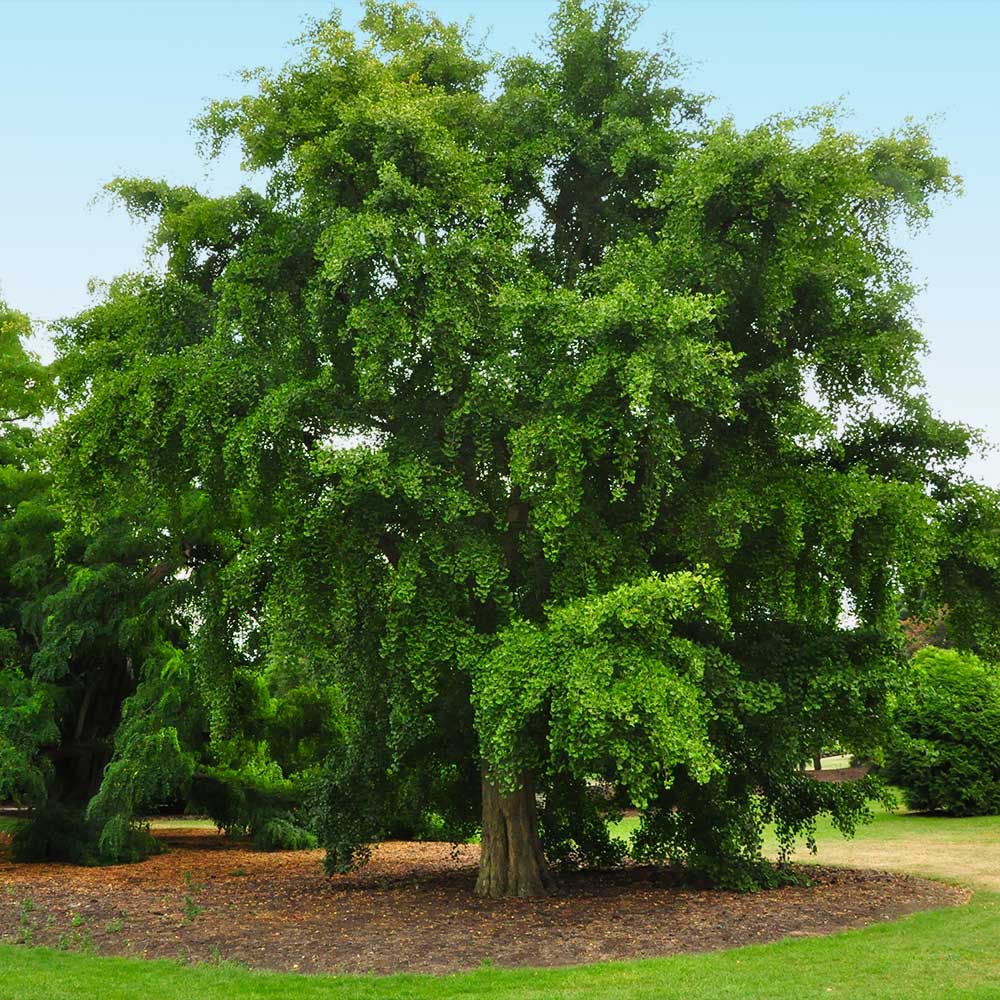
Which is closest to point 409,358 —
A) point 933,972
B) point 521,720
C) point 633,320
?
point 633,320

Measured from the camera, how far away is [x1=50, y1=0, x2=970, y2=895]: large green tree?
1112cm

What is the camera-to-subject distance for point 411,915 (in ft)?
40.6

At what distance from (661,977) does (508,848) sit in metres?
4.97

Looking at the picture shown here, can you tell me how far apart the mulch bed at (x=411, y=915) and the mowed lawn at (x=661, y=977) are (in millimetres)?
479

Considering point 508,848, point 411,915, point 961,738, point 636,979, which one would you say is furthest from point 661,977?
point 961,738

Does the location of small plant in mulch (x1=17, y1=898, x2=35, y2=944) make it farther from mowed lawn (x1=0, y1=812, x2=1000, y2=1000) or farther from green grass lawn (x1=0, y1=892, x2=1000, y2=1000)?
green grass lawn (x1=0, y1=892, x2=1000, y2=1000)

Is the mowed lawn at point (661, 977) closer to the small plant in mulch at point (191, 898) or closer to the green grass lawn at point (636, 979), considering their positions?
the green grass lawn at point (636, 979)

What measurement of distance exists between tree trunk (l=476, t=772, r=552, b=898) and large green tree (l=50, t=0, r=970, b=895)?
0.16 feet

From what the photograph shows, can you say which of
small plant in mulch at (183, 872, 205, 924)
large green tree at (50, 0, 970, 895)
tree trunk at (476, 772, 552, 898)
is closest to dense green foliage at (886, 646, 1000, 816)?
large green tree at (50, 0, 970, 895)

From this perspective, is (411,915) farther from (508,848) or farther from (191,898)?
(191,898)

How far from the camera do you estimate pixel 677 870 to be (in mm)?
14844

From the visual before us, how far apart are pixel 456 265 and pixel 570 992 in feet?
24.1

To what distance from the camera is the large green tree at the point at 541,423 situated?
11117 millimetres

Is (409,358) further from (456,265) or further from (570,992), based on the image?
(570,992)
